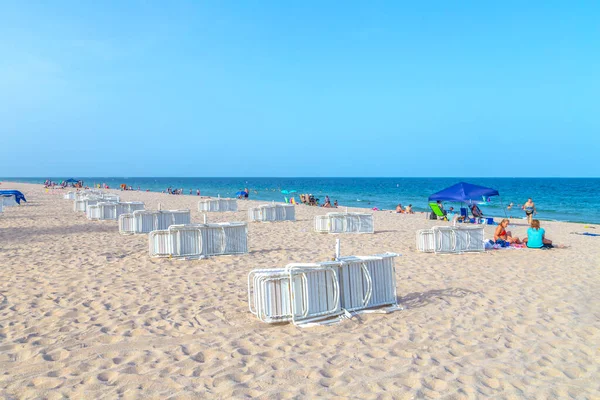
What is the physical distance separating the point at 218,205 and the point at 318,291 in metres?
15.9

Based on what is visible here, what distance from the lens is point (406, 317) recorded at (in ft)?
16.7

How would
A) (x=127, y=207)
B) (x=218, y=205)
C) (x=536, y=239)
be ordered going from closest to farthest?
(x=536, y=239) → (x=127, y=207) → (x=218, y=205)

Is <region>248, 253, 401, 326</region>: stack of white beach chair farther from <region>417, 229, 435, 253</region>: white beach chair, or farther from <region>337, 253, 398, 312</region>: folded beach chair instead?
<region>417, 229, 435, 253</region>: white beach chair

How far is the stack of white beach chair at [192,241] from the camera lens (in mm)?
8273

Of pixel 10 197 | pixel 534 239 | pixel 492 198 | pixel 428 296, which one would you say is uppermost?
pixel 10 197

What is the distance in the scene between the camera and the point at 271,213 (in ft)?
51.1

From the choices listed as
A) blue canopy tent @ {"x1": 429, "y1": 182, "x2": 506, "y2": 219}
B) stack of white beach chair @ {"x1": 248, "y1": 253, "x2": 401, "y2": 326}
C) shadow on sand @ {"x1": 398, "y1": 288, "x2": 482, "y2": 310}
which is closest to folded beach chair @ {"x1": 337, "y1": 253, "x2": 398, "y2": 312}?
stack of white beach chair @ {"x1": 248, "y1": 253, "x2": 401, "y2": 326}

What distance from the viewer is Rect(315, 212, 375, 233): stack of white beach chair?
12.7 meters

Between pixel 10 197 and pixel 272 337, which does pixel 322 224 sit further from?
pixel 10 197

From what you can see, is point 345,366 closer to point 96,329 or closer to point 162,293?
point 96,329

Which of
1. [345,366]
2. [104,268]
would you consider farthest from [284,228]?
[345,366]

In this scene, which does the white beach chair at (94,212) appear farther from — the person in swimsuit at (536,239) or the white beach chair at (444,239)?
the person in swimsuit at (536,239)

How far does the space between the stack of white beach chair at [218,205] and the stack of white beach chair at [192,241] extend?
37.5 ft

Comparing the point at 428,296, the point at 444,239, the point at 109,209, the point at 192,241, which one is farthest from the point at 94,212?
the point at 428,296
